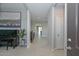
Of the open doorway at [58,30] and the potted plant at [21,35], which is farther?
the potted plant at [21,35]

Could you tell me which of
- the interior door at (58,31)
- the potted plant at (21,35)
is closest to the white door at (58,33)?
the interior door at (58,31)

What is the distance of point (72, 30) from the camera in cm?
123

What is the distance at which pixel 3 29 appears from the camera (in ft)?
20.8

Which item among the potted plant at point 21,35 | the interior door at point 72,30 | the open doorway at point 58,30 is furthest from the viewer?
the potted plant at point 21,35

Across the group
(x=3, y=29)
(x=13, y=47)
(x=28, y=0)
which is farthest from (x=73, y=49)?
(x=3, y=29)

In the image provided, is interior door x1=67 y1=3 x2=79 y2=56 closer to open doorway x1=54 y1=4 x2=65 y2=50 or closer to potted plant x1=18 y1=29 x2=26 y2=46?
open doorway x1=54 y1=4 x2=65 y2=50

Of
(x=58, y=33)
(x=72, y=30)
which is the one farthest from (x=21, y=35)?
(x=72, y=30)

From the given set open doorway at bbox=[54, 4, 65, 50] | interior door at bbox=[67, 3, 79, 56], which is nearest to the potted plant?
open doorway at bbox=[54, 4, 65, 50]

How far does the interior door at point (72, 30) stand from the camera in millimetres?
1193

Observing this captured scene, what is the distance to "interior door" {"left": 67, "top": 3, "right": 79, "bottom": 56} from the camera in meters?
1.19

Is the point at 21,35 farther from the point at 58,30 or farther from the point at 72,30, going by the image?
the point at 72,30

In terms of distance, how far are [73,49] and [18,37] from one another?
5.33m

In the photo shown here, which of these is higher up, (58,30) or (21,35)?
(58,30)

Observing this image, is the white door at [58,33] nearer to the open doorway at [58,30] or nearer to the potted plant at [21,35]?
the open doorway at [58,30]
